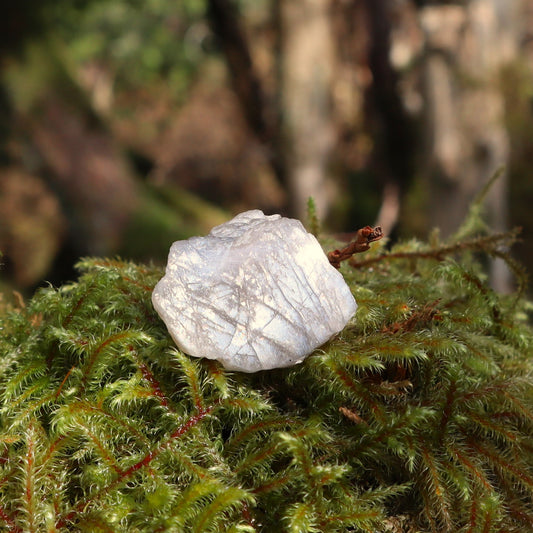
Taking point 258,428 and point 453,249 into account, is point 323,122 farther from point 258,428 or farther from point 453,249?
point 258,428

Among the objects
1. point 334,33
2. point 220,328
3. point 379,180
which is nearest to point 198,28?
point 334,33

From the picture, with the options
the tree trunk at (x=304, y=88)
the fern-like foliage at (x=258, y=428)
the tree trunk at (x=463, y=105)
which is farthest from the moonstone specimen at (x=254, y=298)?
the tree trunk at (x=304, y=88)

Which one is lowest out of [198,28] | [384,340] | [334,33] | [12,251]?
[12,251]

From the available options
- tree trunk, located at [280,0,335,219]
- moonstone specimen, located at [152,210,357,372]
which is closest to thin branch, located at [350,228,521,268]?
moonstone specimen, located at [152,210,357,372]

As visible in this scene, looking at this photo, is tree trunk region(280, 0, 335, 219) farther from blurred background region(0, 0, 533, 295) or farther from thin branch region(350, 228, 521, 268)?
thin branch region(350, 228, 521, 268)

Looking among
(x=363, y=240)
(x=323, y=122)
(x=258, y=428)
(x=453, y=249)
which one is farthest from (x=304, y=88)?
(x=258, y=428)

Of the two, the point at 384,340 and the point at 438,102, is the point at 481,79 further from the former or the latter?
the point at 384,340

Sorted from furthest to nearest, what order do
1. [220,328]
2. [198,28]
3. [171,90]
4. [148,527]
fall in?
[171,90]
[198,28]
[220,328]
[148,527]
